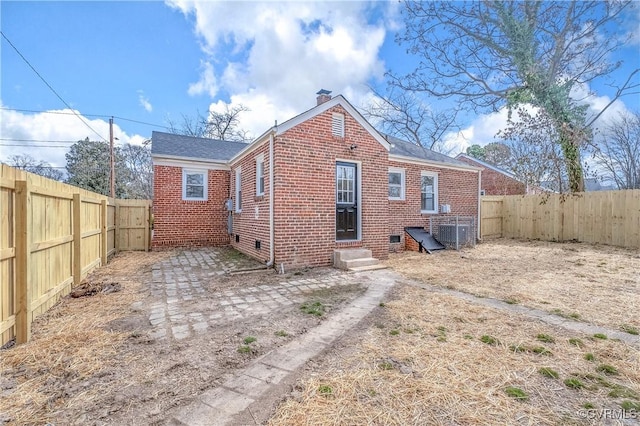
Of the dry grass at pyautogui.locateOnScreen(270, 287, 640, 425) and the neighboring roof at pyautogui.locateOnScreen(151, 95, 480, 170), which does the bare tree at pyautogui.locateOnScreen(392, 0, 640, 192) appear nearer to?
the neighboring roof at pyautogui.locateOnScreen(151, 95, 480, 170)

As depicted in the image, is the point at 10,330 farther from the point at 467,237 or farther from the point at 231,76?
the point at 231,76

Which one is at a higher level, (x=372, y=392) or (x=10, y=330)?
(x=10, y=330)

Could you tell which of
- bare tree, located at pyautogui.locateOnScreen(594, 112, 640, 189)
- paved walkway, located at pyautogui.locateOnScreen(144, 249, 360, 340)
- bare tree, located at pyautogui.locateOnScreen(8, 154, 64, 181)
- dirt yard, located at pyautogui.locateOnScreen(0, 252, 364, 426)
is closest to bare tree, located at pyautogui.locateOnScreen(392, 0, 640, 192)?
bare tree, located at pyautogui.locateOnScreen(594, 112, 640, 189)

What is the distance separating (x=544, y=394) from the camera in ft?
7.52

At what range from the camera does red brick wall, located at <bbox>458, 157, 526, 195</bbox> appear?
20156 millimetres

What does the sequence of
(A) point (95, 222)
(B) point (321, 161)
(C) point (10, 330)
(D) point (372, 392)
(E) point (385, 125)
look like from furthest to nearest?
(E) point (385, 125) → (B) point (321, 161) → (A) point (95, 222) → (C) point (10, 330) → (D) point (372, 392)

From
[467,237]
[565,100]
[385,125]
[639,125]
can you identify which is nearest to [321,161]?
[467,237]

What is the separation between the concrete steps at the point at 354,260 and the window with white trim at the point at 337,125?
3027mm

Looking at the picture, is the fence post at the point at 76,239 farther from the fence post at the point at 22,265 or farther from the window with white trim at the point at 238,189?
the window with white trim at the point at 238,189

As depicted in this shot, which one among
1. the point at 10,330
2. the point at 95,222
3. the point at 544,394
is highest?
the point at 95,222

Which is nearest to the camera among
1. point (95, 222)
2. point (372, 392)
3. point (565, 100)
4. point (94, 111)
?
point (372, 392)

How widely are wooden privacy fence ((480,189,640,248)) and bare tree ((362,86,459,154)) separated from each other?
8.73m

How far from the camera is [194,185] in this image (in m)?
11.2

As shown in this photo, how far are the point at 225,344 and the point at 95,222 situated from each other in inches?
223
